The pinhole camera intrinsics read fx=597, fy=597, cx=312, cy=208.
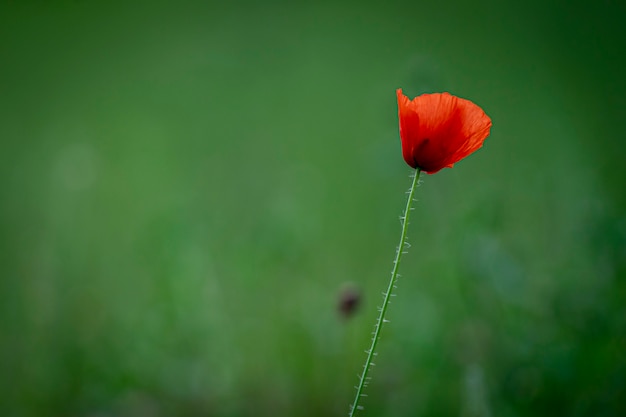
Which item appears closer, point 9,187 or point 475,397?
point 475,397

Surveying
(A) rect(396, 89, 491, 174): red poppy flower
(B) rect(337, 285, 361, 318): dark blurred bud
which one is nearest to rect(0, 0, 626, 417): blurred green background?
(B) rect(337, 285, 361, 318): dark blurred bud

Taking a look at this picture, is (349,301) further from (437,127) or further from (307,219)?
(307,219)

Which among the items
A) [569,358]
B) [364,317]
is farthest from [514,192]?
[569,358]

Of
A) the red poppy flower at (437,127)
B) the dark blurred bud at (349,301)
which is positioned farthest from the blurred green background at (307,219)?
the red poppy flower at (437,127)

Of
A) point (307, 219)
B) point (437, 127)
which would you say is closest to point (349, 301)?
point (437, 127)

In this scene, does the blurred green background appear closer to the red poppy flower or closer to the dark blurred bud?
the dark blurred bud

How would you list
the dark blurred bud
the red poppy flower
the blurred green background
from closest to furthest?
the red poppy flower, the dark blurred bud, the blurred green background

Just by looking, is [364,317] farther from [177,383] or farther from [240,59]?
[240,59]
